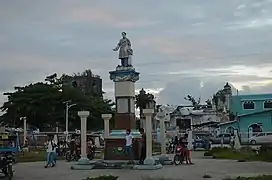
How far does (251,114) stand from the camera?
6056cm

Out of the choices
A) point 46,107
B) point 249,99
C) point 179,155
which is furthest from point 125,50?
point 46,107

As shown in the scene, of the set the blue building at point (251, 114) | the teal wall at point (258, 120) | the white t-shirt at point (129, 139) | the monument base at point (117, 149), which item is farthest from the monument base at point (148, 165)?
the teal wall at point (258, 120)

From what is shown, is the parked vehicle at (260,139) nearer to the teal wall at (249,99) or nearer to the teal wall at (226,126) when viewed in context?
the teal wall at (226,126)

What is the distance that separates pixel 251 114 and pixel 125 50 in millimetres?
37236

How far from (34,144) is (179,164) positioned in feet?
84.8

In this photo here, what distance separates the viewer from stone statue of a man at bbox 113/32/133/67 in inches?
1049

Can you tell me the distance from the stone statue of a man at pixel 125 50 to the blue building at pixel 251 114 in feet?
116

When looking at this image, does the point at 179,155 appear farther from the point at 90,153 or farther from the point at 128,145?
the point at 90,153

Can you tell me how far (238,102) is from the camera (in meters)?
65.2

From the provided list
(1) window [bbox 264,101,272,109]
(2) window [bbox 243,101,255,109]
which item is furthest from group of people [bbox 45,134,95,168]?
(1) window [bbox 264,101,272,109]

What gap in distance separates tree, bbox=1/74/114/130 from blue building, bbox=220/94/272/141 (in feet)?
64.9

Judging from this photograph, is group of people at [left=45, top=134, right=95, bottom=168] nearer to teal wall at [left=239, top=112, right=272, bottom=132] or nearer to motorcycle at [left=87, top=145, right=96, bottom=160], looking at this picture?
motorcycle at [left=87, top=145, right=96, bottom=160]

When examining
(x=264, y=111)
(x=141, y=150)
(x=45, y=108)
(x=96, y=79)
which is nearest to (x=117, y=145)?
(x=141, y=150)

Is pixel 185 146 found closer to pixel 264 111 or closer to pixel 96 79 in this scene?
pixel 264 111
